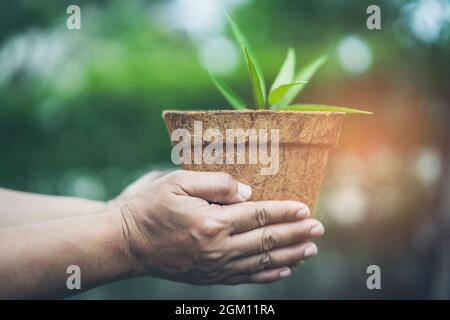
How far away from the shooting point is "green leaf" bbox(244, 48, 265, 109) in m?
1.13

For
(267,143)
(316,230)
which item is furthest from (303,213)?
(267,143)

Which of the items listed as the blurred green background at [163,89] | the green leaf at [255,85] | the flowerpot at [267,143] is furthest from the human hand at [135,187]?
the blurred green background at [163,89]

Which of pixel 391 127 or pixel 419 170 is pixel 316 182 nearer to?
pixel 391 127

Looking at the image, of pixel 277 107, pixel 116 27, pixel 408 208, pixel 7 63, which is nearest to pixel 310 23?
pixel 116 27

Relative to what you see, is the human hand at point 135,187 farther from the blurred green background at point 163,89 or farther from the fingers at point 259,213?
the blurred green background at point 163,89

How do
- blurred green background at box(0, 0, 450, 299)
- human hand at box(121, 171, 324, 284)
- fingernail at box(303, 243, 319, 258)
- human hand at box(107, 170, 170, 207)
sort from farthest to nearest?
blurred green background at box(0, 0, 450, 299)
human hand at box(107, 170, 170, 207)
fingernail at box(303, 243, 319, 258)
human hand at box(121, 171, 324, 284)

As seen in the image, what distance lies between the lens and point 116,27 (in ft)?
14.5

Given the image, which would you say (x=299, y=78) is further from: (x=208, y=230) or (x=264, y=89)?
(x=208, y=230)

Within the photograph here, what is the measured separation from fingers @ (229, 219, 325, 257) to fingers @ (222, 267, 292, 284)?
2.5 inches

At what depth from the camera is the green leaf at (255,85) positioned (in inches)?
44.4

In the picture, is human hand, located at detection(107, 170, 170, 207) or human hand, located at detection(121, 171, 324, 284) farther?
human hand, located at detection(107, 170, 170, 207)

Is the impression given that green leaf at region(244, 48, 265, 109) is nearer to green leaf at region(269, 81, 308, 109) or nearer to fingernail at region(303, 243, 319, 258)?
green leaf at region(269, 81, 308, 109)

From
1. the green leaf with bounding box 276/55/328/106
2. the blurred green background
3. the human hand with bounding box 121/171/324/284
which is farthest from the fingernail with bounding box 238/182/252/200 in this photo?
the blurred green background

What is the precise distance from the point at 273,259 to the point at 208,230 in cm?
18
